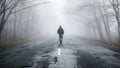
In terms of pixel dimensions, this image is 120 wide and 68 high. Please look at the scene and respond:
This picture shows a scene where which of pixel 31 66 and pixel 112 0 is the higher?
pixel 112 0

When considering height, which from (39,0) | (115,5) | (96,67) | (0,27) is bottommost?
(96,67)

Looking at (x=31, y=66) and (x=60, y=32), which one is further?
(x=60, y=32)

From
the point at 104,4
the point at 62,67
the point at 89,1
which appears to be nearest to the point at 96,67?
the point at 62,67

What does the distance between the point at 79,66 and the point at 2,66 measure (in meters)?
3.36

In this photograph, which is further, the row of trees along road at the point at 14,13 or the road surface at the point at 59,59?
the row of trees along road at the point at 14,13

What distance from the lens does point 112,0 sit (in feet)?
97.9

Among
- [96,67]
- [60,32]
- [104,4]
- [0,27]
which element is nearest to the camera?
[96,67]

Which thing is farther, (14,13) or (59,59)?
(14,13)

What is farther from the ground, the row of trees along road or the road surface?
the row of trees along road

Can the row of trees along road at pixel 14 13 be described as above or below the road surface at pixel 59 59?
above

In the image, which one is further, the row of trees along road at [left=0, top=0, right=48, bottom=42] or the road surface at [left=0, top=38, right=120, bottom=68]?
the row of trees along road at [left=0, top=0, right=48, bottom=42]

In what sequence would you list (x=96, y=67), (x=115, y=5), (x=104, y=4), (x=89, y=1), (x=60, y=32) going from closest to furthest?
(x=96, y=67) < (x=60, y=32) < (x=115, y=5) < (x=104, y=4) < (x=89, y=1)

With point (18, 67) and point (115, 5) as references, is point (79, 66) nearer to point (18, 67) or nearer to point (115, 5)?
point (18, 67)

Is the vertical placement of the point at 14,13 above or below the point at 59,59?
above
